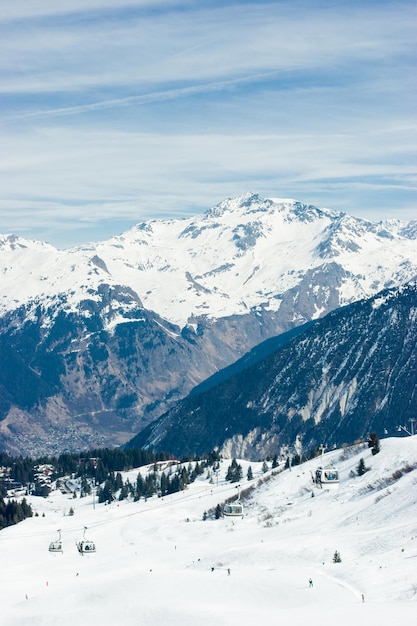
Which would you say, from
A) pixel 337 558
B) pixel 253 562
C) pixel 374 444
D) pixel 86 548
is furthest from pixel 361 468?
pixel 337 558

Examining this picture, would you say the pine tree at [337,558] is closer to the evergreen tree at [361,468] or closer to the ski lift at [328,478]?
the ski lift at [328,478]

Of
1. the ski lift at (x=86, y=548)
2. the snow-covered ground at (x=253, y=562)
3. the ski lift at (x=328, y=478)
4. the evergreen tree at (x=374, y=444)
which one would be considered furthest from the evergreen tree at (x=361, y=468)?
the ski lift at (x=86, y=548)

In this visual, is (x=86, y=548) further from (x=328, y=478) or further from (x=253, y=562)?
(x=253, y=562)

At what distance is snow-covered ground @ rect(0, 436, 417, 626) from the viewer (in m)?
91.9

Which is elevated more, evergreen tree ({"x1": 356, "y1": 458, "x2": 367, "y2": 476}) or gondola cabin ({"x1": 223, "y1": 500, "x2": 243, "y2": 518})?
evergreen tree ({"x1": 356, "y1": 458, "x2": 367, "y2": 476})

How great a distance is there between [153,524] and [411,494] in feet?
188

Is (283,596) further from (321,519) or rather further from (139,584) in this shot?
(321,519)

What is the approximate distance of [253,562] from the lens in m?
120

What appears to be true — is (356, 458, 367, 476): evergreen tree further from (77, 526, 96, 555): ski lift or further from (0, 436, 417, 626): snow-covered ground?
(77, 526, 96, 555): ski lift

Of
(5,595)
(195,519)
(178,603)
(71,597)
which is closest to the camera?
(178,603)

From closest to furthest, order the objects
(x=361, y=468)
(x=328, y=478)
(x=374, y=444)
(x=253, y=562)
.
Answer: (x=253, y=562), (x=328, y=478), (x=361, y=468), (x=374, y=444)

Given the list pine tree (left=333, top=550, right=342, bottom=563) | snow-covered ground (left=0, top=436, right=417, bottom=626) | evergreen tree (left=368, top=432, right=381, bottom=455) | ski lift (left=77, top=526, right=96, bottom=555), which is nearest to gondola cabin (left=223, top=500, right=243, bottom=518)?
snow-covered ground (left=0, top=436, right=417, bottom=626)

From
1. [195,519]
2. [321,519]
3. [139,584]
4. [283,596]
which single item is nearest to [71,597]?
[139,584]

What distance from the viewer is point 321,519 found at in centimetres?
14350
